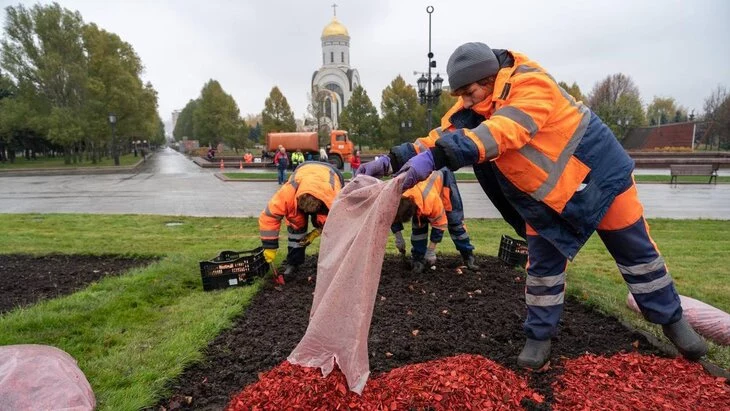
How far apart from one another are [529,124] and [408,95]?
41.8 m

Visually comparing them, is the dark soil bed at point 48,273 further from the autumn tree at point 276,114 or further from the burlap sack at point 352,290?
the autumn tree at point 276,114

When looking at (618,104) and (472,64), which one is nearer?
(472,64)

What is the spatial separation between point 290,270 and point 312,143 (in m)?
34.3

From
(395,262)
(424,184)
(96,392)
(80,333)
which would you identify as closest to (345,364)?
(96,392)

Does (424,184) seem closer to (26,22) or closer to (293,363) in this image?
(293,363)

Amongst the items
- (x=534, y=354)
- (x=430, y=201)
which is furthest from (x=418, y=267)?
(x=534, y=354)

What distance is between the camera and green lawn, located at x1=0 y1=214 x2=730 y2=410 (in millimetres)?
3236

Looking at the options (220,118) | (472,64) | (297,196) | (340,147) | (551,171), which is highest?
(220,118)

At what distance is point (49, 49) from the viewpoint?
35.6 metres

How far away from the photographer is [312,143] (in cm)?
3919

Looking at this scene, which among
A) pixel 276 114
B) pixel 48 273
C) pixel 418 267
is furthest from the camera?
pixel 276 114

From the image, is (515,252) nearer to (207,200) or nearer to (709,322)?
(709,322)

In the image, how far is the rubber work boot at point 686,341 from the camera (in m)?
2.96

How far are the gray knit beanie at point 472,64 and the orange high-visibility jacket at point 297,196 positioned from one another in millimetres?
2418
